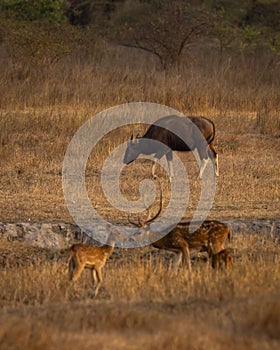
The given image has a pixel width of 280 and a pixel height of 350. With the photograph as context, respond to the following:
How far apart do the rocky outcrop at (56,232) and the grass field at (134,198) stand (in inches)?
11.2

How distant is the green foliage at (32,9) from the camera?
93.7 ft

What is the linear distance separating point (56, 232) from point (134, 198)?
2753mm

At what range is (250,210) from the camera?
1337 cm

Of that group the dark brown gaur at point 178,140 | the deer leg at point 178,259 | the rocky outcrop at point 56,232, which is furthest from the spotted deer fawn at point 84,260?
the dark brown gaur at point 178,140

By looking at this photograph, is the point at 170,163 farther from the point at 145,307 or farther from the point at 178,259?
the point at 145,307

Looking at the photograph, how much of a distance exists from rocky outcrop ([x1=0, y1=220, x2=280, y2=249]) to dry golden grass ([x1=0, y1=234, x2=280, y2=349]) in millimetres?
1348

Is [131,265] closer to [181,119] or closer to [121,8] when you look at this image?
[181,119]

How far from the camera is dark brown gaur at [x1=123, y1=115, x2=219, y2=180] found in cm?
1719

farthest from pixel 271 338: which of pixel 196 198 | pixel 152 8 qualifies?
pixel 152 8

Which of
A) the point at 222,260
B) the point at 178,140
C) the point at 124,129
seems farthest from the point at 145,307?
the point at 124,129

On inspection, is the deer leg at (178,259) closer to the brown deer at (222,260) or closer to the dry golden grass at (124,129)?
the brown deer at (222,260)

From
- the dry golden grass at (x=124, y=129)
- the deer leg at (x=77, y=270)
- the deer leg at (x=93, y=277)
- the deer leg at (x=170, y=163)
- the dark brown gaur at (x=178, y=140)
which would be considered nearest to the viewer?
the deer leg at (x=77, y=270)

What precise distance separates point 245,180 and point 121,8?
24.2m

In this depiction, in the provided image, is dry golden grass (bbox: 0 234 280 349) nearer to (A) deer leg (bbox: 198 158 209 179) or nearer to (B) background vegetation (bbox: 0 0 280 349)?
(B) background vegetation (bbox: 0 0 280 349)
